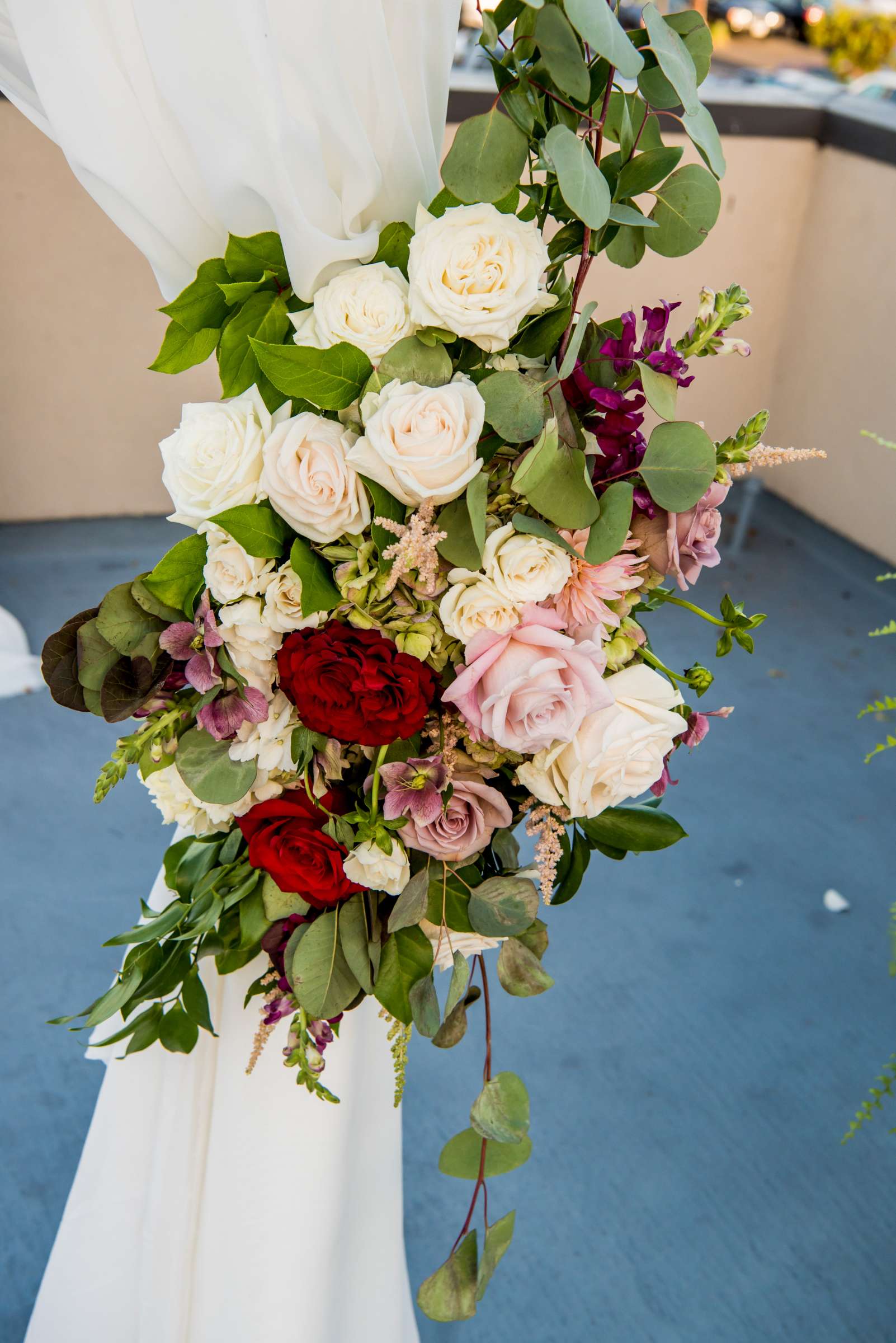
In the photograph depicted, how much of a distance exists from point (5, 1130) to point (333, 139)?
1.35 m

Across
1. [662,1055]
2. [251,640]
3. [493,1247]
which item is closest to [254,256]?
[251,640]

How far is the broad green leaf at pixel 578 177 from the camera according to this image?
0.61 m

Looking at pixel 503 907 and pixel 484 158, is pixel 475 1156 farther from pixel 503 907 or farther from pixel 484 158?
pixel 484 158

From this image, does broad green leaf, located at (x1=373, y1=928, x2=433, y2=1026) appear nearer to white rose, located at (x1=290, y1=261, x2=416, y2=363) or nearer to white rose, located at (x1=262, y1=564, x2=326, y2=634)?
white rose, located at (x1=262, y1=564, x2=326, y2=634)

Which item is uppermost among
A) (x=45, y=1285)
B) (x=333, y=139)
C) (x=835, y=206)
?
(x=333, y=139)

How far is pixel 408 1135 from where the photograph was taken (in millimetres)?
1549

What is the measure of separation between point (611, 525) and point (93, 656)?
1.16 feet

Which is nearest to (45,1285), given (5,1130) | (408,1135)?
(5,1130)

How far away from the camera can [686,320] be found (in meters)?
3.12

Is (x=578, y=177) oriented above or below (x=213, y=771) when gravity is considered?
above

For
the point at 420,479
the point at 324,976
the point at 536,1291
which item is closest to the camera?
the point at 420,479

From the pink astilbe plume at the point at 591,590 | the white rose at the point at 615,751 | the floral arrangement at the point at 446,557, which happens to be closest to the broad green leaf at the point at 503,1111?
the floral arrangement at the point at 446,557

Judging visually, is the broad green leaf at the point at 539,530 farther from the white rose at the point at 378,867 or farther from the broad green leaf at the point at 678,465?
the white rose at the point at 378,867

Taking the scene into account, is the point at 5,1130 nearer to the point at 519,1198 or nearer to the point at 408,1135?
the point at 408,1135
